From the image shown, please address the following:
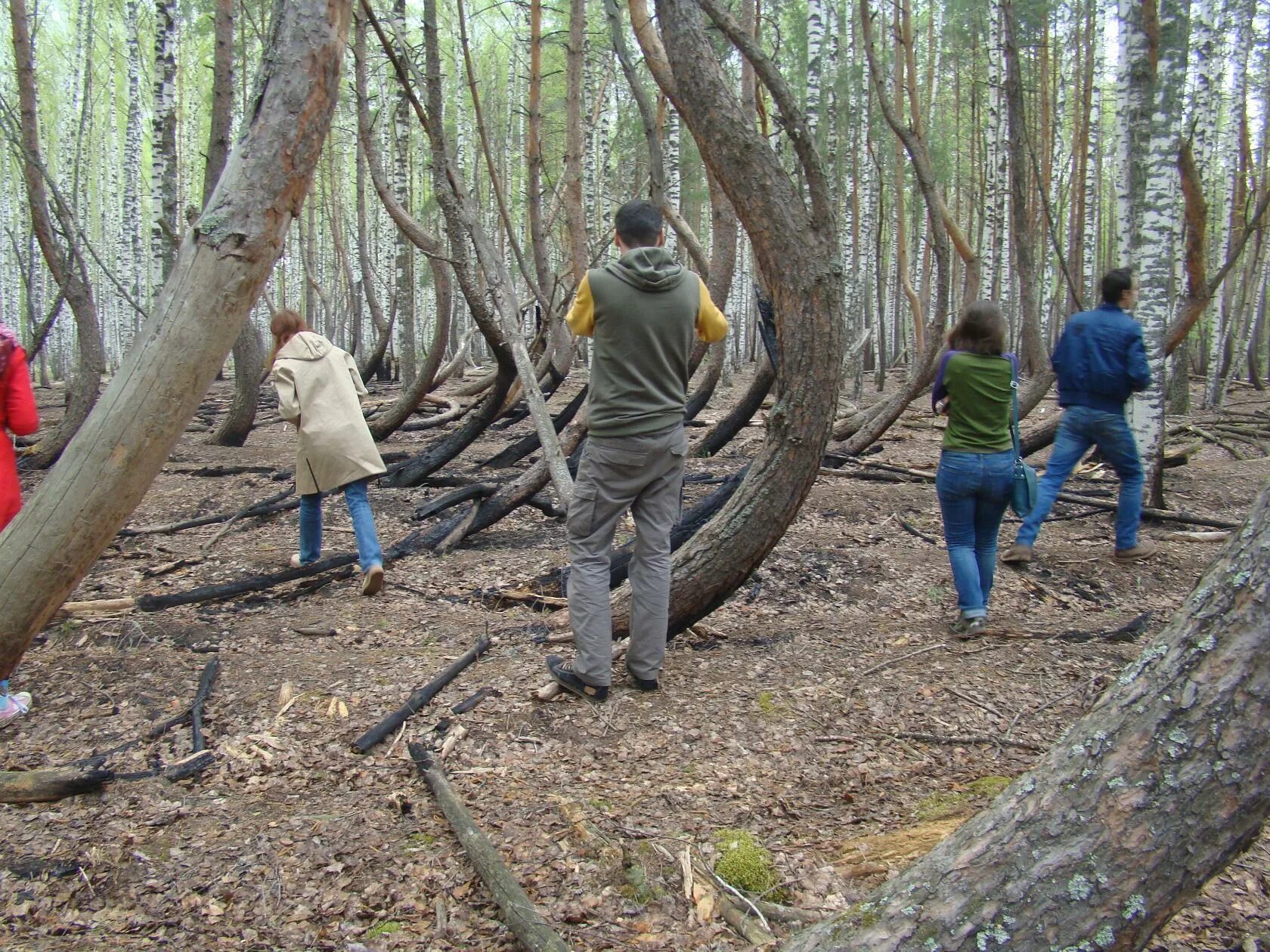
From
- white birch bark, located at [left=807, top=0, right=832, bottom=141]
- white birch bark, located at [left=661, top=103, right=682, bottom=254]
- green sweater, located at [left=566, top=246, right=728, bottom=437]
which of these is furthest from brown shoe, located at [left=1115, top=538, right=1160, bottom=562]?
white birch bark, located at [left=661, top=103, right=682, bottom=254]

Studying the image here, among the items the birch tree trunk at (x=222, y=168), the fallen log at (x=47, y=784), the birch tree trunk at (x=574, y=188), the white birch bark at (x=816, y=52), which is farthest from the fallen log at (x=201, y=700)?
the white birch bark at (x=816, y=52)

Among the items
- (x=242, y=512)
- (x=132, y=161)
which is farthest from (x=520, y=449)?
(x=132, y=161)

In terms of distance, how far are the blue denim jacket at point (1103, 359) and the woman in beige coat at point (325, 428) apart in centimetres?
453

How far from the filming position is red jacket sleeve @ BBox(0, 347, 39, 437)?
3.98 meters

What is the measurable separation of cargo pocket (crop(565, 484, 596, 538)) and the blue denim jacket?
12.1 feet

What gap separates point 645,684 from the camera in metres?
4.15

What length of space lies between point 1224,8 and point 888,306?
1730 centimetres

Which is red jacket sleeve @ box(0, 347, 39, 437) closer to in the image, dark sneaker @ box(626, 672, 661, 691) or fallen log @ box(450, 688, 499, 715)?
fallen log @ box(450, 688, 499, 715)

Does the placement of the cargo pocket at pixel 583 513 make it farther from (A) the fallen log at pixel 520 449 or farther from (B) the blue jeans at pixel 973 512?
(A) the fallen log at pixel 520 449

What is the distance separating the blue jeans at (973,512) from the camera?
486 centimetres

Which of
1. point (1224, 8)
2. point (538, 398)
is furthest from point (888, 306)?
point (538, 398)

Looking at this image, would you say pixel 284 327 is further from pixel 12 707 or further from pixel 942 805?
pixel 942 805

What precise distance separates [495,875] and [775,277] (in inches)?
110

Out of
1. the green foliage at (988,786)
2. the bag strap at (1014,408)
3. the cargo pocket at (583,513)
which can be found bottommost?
the green foliage at (988,786)
